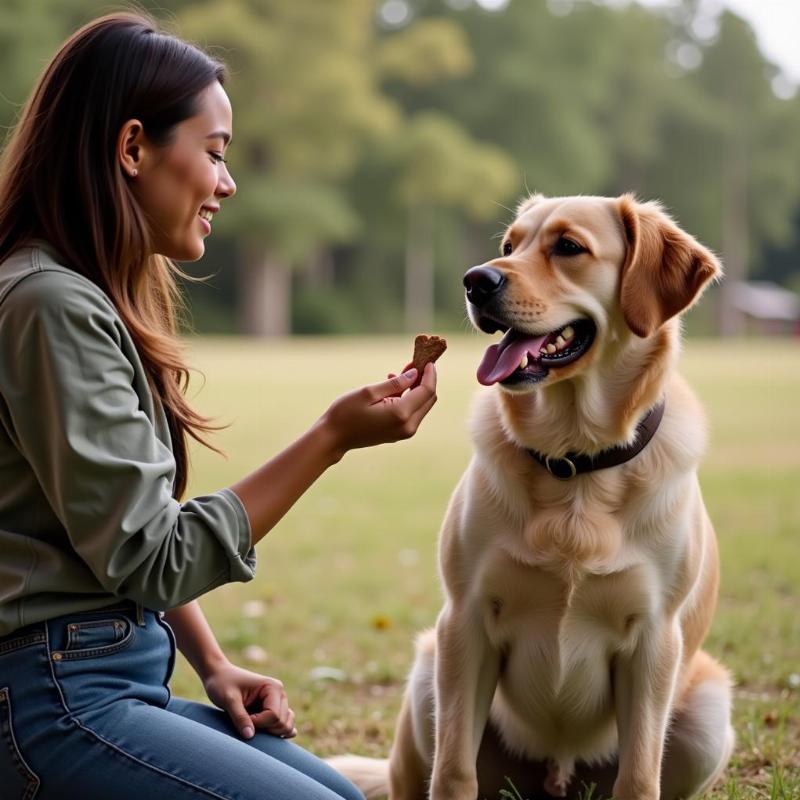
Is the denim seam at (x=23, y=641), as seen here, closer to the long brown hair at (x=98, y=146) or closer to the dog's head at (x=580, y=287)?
the long brown hair at (x=98, y=146)

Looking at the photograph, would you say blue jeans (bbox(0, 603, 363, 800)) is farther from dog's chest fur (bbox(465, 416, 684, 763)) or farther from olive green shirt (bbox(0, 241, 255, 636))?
dog's chest fur (bbox(465, 416, 684, 763))

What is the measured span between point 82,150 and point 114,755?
1143mm

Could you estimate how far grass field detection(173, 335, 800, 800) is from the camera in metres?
3.72

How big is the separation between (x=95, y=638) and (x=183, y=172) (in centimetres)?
94

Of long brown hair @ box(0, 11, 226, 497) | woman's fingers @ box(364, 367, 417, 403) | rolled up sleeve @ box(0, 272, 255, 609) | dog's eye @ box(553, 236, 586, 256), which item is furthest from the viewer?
dog's eye @ box(553, 236, 586, 256)

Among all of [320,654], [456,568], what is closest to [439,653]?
[456,568]


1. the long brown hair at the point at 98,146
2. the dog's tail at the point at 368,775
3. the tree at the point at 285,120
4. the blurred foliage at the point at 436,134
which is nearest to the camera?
the long brown hair at the point at 98,146

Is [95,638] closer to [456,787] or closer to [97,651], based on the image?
[97,651]

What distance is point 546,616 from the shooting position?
8.85ft

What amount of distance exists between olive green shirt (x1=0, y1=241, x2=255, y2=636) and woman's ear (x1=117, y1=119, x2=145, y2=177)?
24 centimetres

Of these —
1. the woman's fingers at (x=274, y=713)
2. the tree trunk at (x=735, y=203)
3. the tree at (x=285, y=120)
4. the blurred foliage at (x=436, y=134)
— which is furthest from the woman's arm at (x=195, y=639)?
the tree trunk at (x=735, y=203)

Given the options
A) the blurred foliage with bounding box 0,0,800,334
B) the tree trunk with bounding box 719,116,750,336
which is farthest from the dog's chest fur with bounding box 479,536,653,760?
the tree trunk with bounding box 719,116,750,336

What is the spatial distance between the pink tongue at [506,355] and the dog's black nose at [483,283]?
12cm

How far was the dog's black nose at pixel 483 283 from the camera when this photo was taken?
9.11ft
